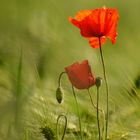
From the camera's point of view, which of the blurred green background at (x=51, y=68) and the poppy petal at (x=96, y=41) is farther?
the poppy petal at (x=96, y=41)

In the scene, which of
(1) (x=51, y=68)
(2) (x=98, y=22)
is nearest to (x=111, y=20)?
(2) (x=98, y=22)

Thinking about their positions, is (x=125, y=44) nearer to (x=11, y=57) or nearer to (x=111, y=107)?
(x=111, y=107)

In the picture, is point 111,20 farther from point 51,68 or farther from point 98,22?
point 51,68

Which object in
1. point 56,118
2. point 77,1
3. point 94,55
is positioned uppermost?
point 77,1

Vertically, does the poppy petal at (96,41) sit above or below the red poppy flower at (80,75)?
above

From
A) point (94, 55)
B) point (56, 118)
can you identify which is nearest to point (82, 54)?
point (94, 55)

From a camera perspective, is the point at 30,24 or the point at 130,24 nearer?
the point at 30,24
